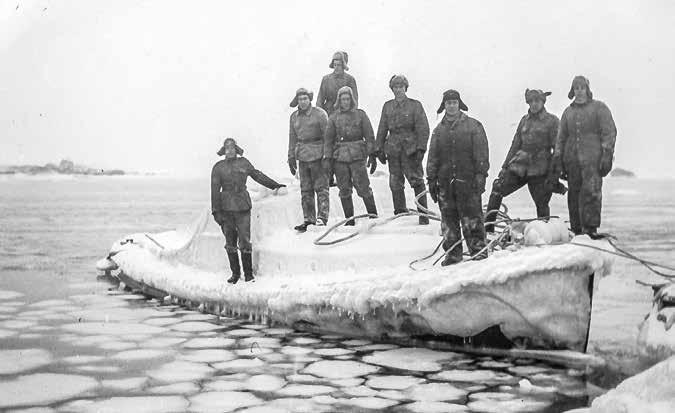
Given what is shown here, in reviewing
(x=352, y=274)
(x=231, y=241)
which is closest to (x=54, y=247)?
(x=231, y=241)

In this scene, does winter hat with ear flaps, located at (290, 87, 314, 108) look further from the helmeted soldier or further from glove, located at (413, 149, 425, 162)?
glove, located at (413, 149, 425, 162)

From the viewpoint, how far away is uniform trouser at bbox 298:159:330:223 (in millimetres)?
8367

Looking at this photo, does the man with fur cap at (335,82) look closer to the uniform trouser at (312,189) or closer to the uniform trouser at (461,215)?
the uniform trouser at (312,189)

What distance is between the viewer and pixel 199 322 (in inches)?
293

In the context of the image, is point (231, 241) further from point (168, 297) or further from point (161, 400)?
point (161, 400)

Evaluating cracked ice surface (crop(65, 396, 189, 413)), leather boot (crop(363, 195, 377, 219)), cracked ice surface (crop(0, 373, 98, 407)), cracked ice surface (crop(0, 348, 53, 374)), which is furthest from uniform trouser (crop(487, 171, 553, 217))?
cracked ice surface (crop(0, 348, 53, 374))

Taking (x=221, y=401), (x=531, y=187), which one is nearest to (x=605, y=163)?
(x=531, y=187)

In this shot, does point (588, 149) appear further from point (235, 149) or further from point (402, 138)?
point (235, 149)

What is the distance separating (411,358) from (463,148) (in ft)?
5.85

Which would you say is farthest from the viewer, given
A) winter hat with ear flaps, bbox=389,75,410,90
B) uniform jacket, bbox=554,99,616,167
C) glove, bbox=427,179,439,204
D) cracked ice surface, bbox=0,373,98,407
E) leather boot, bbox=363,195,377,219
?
leather boot, bbox=363,195,377,219

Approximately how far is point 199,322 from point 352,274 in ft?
5.51

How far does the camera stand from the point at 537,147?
736 cm

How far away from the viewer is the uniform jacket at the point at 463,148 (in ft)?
20.7

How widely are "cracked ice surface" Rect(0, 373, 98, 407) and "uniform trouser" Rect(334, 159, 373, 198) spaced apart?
12.6 ft
